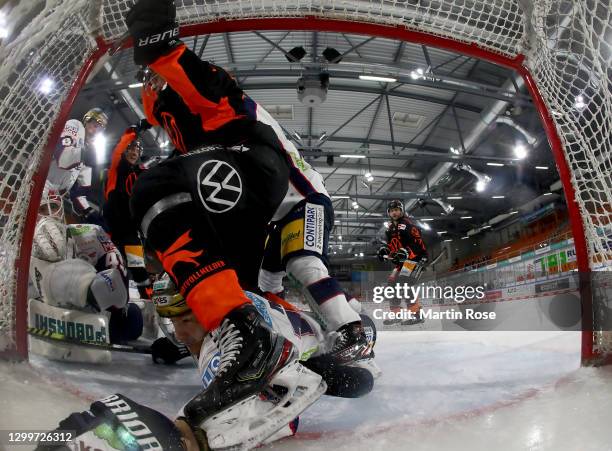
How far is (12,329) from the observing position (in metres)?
1.35

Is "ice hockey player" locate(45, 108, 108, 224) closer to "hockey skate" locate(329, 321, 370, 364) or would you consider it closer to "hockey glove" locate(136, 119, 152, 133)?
"hockey glove" locate(136, 119, 152, 133)

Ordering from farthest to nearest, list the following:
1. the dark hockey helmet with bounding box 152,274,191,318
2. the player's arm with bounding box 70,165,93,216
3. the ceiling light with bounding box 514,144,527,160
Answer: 1. the ceiling light with bounding box 514,144,527,160
2. the player's arm with bounding box 70,165,93,216
3. the dark hockey helmet with bounding box 152,274,191,318

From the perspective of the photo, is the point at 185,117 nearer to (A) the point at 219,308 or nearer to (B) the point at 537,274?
(A) the point at 219,308

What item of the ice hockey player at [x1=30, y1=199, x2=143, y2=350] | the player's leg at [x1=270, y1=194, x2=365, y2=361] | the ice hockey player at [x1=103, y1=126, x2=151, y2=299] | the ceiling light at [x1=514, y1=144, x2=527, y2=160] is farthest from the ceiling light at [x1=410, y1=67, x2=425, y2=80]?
the ice hockey player at [x1=30, y1=199, x2=143, y2=350]

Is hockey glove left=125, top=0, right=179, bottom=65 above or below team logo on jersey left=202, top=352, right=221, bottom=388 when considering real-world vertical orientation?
above

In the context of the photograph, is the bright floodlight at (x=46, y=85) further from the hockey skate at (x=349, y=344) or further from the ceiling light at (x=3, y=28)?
the hockey skate at (x=349, y=344)

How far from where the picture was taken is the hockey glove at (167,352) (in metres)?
1.85

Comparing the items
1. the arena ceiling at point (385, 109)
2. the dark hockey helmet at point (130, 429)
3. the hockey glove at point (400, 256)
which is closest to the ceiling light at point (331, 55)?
the arena ceiling at point (385, 109)

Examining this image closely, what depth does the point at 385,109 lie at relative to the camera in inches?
357

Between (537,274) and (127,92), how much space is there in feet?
24.1

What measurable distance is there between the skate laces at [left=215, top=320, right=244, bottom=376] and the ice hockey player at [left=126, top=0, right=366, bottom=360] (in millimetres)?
99

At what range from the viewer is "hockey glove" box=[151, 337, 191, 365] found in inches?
72.9

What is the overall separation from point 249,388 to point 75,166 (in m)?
2.09

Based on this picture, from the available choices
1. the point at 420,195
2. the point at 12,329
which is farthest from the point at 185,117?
the point at 420,195
